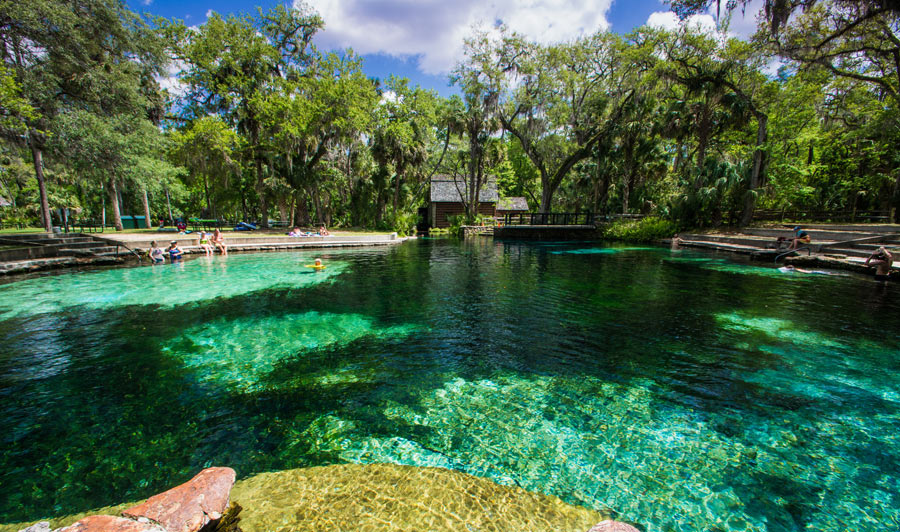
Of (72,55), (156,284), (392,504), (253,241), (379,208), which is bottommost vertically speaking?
(392,504)

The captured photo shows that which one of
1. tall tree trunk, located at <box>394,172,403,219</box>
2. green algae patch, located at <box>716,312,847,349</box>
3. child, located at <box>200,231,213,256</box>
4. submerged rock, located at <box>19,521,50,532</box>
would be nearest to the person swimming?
green algae patch, located at <box>716,312,847,349</box>

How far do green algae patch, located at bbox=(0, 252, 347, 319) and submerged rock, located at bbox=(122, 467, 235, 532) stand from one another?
864 centimetres

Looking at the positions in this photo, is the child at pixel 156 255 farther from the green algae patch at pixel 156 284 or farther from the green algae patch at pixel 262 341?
the green algae patch at pixel 262 341

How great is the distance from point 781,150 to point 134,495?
39.4 meters

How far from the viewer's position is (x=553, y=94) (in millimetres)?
30391

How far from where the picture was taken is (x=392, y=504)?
3.17m

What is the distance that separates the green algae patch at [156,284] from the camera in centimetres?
984

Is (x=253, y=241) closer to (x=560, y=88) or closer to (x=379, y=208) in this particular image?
(x=379, y=208)

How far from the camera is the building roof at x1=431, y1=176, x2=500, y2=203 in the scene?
42.2 metres

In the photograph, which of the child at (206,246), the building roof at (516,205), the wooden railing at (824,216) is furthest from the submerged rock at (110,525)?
the building roof at (516,205)

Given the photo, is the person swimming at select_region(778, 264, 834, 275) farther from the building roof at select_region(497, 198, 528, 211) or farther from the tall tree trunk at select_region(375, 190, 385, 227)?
the building roof at select_region(497, 198, 528, 211)

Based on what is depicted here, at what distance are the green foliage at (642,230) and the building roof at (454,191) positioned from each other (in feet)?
49.2

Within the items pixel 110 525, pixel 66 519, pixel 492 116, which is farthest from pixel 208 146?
pixel 110 525

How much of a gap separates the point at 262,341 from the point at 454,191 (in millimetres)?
37405
